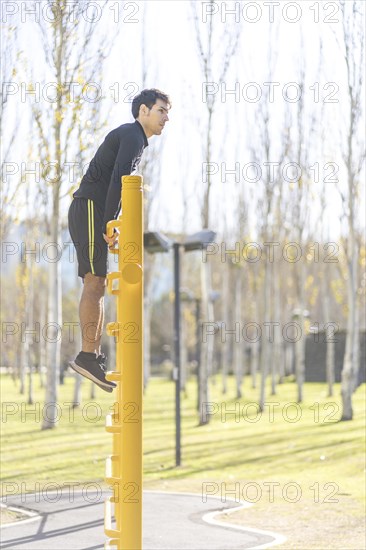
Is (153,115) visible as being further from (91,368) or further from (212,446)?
(212,446)

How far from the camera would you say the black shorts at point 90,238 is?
13.5 ft

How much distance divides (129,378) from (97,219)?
911mm

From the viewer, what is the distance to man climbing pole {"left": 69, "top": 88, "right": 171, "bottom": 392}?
162 inches

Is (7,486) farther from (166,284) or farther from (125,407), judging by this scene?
(166,284)

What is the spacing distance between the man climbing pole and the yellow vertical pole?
1.51ft

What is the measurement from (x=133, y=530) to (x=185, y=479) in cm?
985

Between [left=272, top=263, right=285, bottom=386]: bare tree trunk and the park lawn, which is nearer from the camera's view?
the park lawn

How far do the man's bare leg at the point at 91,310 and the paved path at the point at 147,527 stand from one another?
5025mm

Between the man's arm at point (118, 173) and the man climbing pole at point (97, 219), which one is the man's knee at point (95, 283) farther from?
the man's arm at point (118, 173)

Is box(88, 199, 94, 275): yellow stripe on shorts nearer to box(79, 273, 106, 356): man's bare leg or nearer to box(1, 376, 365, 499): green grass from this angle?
box(79, 273, 106, 356): man's bare leg

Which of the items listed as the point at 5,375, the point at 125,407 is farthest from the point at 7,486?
the point at 5,375

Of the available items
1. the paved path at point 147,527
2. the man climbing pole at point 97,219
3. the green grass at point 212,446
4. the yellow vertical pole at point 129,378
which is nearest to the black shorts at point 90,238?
the man climbing pole at point 97,219

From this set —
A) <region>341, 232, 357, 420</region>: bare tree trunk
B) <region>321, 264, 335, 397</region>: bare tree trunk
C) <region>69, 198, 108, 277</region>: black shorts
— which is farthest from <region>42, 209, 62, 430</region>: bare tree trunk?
<region>69, 198, 108, 277</region>: black shorts

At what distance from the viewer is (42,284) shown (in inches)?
1459
